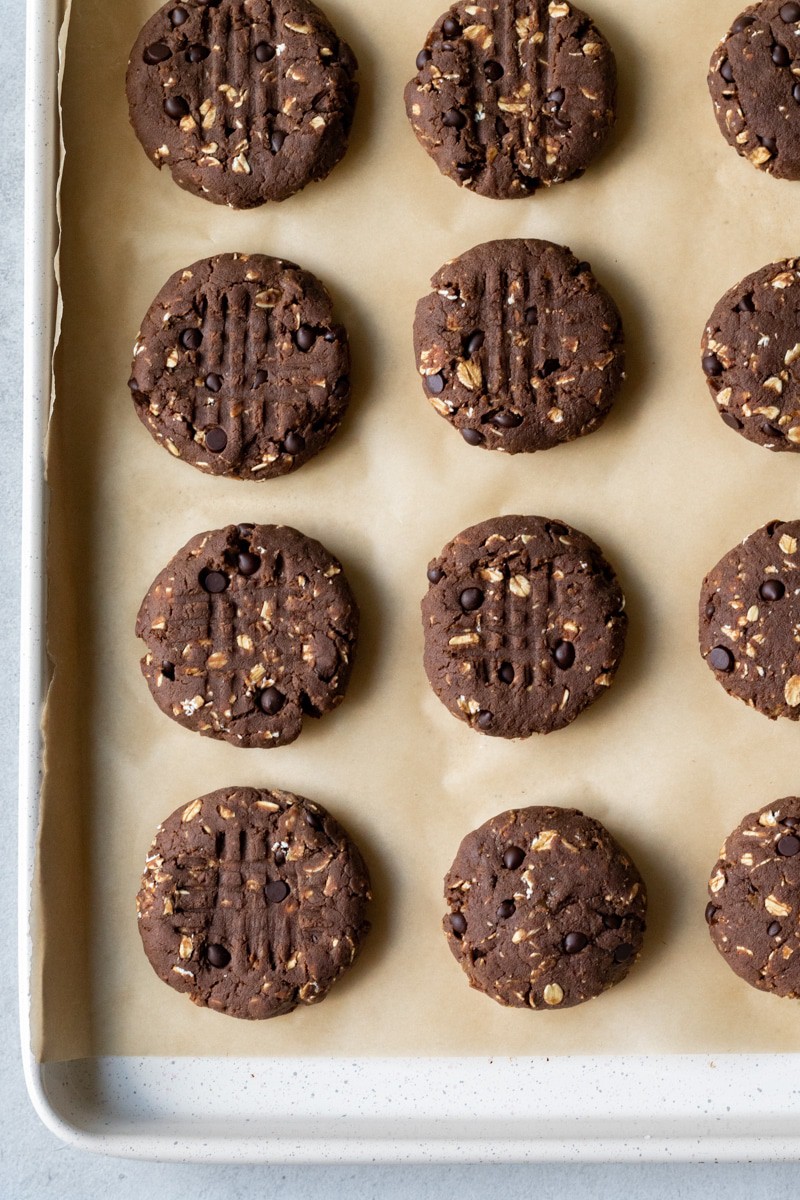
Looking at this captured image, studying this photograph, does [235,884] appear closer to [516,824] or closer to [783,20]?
[516,824]

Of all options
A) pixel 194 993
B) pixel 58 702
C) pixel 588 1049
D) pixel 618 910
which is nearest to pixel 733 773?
pixel 618 910

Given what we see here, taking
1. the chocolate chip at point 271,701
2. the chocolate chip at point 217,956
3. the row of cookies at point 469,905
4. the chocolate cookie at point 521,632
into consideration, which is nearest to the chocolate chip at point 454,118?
the chocolate cookie at point 521,632

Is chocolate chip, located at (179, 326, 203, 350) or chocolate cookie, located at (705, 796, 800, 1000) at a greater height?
chocolate chip, located at (179, 326, 203, 350)

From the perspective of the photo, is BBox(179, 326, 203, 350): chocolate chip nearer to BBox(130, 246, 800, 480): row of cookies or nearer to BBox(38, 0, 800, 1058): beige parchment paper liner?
BBox(130, 246, 800, 480): row of cookies

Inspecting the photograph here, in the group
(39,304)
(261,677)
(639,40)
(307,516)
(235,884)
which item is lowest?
(235,884)

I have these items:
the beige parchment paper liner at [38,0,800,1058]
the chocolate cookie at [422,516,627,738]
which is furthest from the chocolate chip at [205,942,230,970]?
the chocolate cookie at [422,516,627,738]

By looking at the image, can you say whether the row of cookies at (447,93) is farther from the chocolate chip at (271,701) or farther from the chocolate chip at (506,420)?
the chocolate chip at (271,701)
